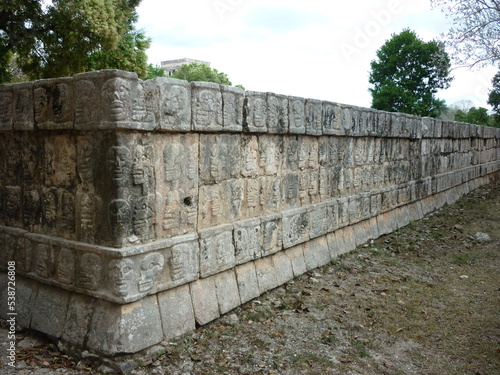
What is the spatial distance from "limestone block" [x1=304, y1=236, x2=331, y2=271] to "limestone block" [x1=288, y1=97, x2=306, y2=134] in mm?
1392

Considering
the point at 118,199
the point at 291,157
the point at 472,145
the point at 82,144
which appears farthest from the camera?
the point at 472,145

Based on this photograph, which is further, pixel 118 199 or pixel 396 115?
pixel 396 115

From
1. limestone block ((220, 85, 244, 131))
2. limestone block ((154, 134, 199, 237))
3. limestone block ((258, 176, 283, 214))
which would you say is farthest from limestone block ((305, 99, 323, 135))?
limestone block ((154, 134, 199, 237))

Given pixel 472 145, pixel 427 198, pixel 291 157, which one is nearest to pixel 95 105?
pixel 291 157

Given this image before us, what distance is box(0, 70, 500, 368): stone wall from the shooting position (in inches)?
127

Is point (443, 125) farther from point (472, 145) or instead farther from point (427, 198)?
point (472, 145)

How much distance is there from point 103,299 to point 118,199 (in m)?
0.74

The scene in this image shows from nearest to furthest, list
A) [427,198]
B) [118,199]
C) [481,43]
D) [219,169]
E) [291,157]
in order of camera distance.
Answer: [118,199], [219,169], [291,157], [427,198], [481,43]

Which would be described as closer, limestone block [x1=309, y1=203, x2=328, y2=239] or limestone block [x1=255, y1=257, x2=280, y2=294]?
limestone block [x1=255, y1=257, x2=280, y2=294]

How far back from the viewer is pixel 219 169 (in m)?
4.08

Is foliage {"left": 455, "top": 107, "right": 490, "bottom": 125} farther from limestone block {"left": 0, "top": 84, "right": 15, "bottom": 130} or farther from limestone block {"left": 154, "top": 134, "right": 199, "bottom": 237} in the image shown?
limestone block {"left": 0, "top": 84, "right": 15, "bottom": 130}

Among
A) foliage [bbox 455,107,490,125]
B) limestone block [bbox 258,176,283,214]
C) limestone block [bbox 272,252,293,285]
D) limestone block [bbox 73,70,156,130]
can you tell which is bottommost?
limestone block [bbox 272,252,293,285]

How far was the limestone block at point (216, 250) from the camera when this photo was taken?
12.7 ft

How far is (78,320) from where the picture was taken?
11.1 feet
